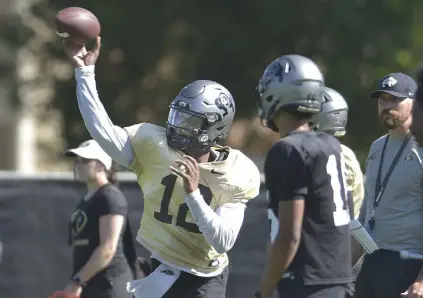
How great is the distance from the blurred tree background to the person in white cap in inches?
391

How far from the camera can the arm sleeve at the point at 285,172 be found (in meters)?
4.55

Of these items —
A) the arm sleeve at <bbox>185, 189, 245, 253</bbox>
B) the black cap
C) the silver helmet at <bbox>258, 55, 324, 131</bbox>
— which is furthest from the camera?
the black cap

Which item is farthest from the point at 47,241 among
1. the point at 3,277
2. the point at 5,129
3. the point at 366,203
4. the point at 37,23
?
the point at 5,129

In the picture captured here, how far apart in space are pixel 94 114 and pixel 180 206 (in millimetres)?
630

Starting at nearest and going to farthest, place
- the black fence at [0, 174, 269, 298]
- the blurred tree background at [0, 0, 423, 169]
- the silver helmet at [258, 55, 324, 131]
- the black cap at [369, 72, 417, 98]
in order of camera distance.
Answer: the silver helmet at [258, 55, 324, 131] → the black cap at [369, 72, 417, 98] → the black fence at [0, 174, 269, 298] → the blurred tree background at [0, 0, 423, 169]

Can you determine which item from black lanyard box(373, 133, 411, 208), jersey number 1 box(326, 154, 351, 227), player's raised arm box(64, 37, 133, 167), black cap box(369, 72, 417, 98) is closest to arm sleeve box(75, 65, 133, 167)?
player's raised arm box(64, 37, 133, 167)

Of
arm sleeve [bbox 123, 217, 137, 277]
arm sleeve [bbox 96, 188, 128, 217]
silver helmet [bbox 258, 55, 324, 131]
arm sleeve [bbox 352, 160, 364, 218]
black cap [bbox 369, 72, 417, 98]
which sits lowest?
arm sleeve [bbox 123, 217, 137, 277]

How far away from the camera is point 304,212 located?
4.68 metres

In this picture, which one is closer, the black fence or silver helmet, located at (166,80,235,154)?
silver helmet, located at (166,80,235,154)

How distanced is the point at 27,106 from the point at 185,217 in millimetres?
14163

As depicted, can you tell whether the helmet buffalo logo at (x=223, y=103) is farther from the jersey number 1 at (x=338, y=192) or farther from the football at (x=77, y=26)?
the jersey number 1 at (x=338, y=192)

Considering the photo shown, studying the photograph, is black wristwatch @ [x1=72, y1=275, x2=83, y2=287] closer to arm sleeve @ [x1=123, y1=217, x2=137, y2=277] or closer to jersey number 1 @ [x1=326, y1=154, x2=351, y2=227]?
arm sleeve @ [x1=123, y1=217, x2=137, y2=277]

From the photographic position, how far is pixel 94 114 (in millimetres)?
5312

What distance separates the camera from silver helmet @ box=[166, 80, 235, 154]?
17.9 ft
